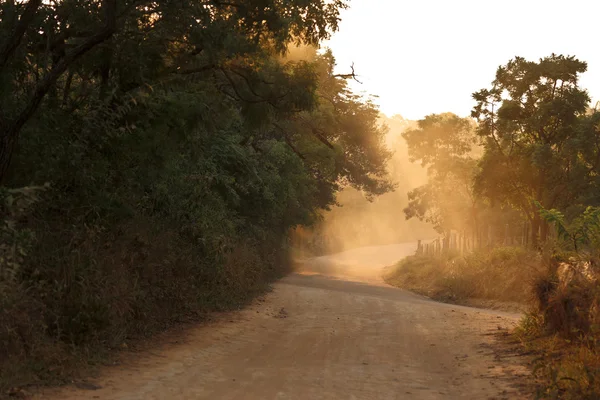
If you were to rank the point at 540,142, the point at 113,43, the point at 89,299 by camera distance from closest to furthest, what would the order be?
the point at 89,299
the point at 113,43
the point at 540,142

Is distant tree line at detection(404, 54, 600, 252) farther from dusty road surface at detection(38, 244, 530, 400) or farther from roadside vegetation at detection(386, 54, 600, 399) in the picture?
dusty road surface at detection(38, 244, 530, 400)

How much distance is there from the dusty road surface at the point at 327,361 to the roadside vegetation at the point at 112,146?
0.86 metres

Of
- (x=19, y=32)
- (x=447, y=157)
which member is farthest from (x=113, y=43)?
(x=447, y=157)

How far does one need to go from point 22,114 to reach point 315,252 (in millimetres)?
68099

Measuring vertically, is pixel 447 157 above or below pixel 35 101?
above

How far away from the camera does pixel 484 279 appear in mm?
25016

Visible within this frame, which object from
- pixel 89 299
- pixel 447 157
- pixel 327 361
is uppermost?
pixel 447 157

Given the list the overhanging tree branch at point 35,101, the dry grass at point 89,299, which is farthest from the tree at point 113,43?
the dry grass at point 89,299

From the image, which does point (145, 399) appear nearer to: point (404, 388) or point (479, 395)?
point (404, 388)

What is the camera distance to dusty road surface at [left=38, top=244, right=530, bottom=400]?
27.9 feet

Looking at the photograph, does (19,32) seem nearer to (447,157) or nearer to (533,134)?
(533,134)

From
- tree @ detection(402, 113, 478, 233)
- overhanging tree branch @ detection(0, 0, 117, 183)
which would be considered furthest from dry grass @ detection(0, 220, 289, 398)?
tree @ detection(402, 113, 478, 233)

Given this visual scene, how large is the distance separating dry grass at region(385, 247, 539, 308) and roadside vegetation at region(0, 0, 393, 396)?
10359 millimetres

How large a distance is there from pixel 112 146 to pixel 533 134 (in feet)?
69.3
